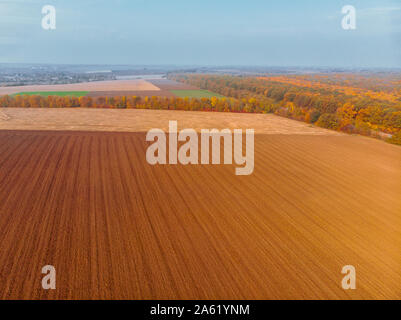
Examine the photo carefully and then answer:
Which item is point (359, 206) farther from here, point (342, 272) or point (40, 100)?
point (40, 100)

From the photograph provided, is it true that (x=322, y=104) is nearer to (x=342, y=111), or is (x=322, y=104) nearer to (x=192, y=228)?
(x=342, y=111)

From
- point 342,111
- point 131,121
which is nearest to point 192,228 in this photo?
point 131,121

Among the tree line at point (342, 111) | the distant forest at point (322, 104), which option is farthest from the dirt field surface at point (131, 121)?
the distant forest at point (322, 104)

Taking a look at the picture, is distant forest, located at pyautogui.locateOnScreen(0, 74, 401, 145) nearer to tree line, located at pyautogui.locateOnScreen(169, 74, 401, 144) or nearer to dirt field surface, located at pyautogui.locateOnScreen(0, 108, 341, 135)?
tree line, located at pyautogui.locateOnScreen(169, 74, 401, 144)

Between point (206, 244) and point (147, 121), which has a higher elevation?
point (147, 121)

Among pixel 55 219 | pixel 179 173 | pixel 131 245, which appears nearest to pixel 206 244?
pixel 131 245
